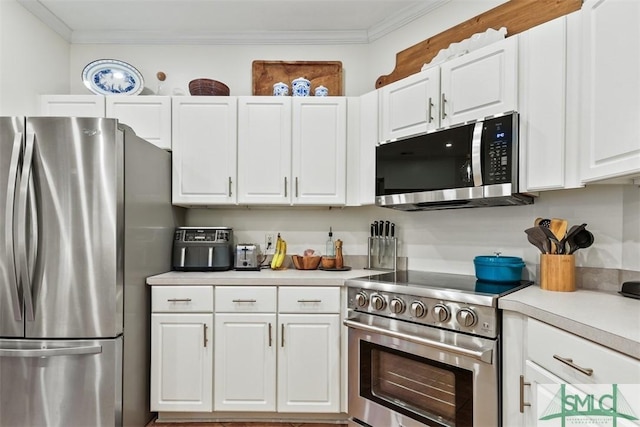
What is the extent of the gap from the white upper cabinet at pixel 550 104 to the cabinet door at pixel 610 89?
61mm

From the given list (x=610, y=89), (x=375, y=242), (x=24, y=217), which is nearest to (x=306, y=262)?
(x=375, y=242)

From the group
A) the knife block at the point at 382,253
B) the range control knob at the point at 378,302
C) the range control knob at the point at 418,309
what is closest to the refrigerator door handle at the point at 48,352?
the range control knob at the point at 378,302

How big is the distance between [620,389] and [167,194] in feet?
8.23

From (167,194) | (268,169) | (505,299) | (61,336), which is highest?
(268,169)

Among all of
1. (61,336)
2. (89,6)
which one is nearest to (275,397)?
(61,336)

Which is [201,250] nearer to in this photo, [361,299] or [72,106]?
[361,299]

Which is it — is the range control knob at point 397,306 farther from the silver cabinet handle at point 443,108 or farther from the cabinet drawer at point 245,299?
the silver cabinet handle at point 443,108

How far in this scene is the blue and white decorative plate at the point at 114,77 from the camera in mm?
2514

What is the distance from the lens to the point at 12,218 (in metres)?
1.75

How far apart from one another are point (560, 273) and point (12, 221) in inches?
111

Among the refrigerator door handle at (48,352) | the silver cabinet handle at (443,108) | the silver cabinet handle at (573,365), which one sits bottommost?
the refrigerator door handle at (48,352)

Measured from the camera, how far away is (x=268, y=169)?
7.95 ft

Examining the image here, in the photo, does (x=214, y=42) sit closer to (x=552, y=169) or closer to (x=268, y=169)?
(x=268, y=169)

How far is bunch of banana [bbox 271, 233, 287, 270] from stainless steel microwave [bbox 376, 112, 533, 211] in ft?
2.80
